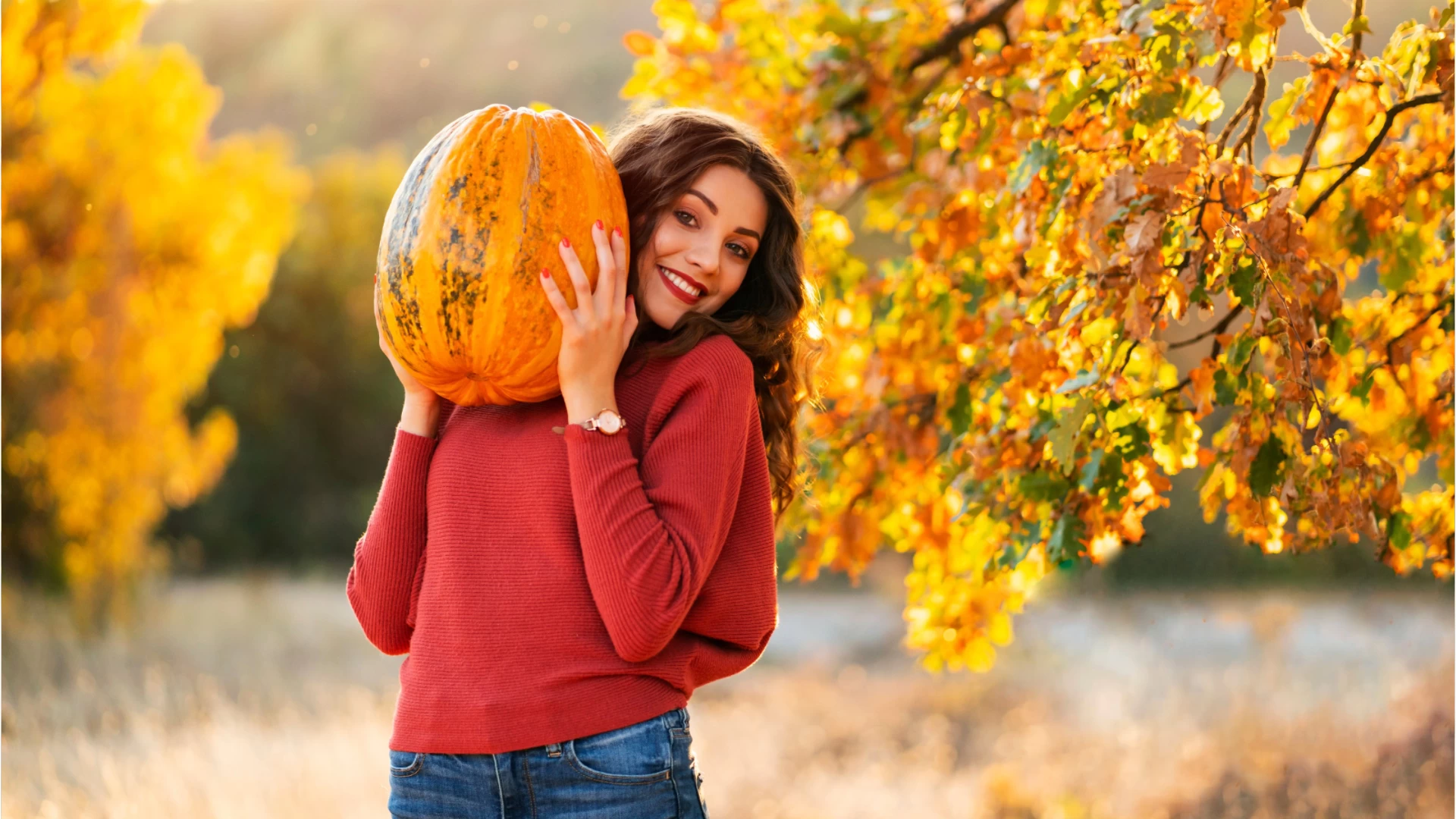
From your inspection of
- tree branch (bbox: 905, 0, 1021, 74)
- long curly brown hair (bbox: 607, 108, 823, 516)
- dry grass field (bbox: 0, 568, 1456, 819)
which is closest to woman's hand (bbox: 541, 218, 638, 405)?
long curly brown hair (bbox: 607, 108, 823, 516)

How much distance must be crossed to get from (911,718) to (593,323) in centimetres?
668

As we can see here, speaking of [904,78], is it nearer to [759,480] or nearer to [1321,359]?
[1321,359]

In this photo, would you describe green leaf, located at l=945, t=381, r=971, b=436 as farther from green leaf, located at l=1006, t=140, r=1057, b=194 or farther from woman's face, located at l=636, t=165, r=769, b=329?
woman's face, located at l=636, t=165, r=769, b=329

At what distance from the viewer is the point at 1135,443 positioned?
1823mm

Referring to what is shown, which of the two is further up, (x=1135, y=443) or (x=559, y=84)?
(x=559, y=84)

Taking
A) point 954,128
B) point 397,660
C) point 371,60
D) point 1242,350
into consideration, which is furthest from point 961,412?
point 371,60

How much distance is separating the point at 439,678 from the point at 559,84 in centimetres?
1597

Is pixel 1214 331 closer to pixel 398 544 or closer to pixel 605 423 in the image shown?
pixel 605 423

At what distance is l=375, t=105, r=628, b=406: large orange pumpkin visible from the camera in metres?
1.31

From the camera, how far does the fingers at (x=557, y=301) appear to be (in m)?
1.31

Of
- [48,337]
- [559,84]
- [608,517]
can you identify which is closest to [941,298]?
[608,517]

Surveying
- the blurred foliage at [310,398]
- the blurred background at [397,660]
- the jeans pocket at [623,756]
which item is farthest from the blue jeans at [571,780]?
the blurred foliage at [310,398]

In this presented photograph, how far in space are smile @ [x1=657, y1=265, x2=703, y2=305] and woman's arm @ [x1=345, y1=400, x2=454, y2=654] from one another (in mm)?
354

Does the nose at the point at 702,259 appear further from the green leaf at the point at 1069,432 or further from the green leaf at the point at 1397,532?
the green leaf at the point at 1397,532
